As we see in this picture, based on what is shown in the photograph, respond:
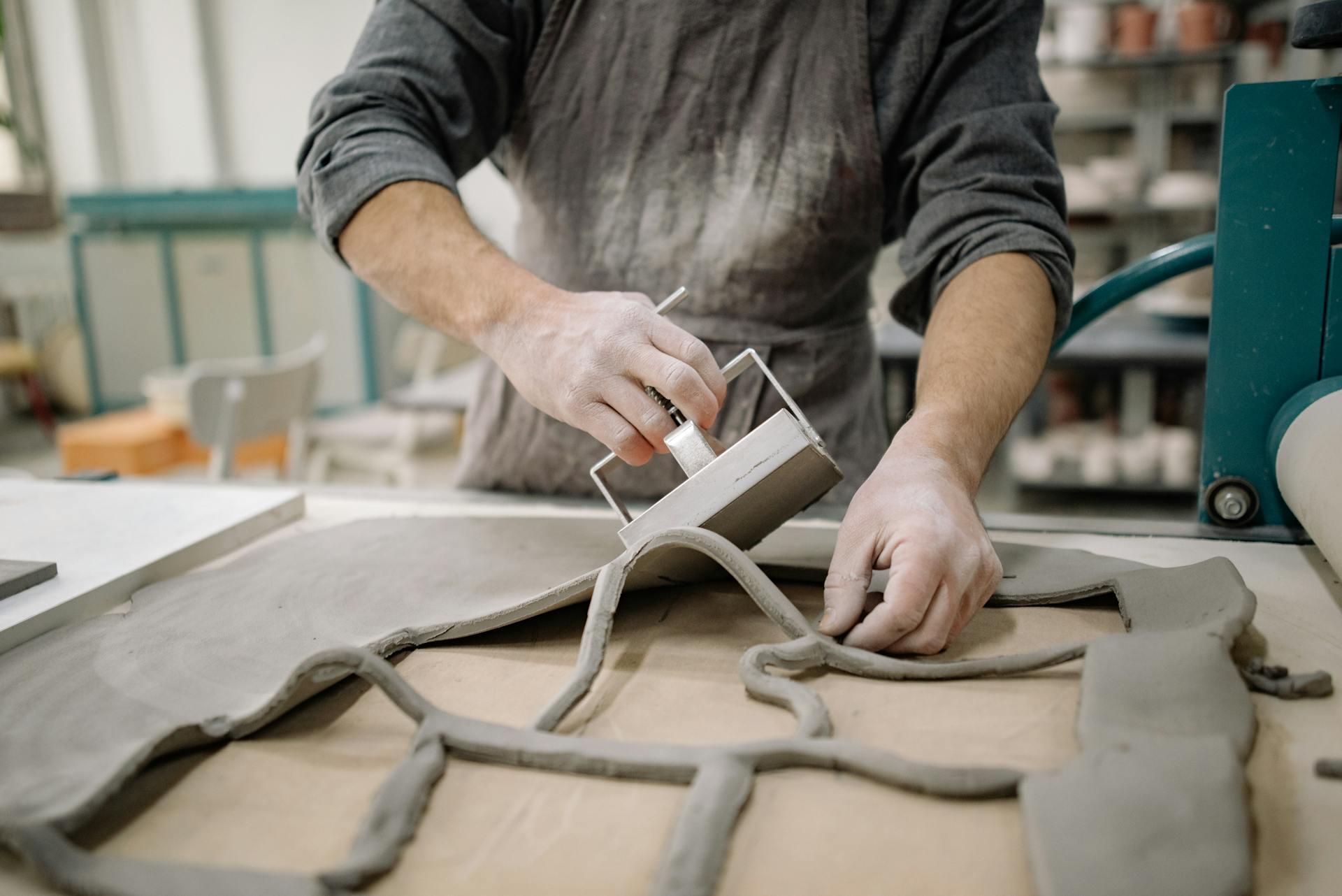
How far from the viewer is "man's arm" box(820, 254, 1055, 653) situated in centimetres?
66

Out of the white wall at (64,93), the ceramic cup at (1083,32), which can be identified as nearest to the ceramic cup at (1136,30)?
the ceramic cup at (1083,32)

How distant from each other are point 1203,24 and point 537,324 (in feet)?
12.2

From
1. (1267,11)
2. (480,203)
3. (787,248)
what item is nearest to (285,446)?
(480,203)

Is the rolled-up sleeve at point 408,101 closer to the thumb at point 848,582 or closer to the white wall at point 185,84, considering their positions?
the thumb at point 848,582

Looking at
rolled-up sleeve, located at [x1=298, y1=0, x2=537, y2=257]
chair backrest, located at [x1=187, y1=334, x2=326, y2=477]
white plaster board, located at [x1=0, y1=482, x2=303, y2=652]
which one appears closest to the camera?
white plaster board, located at [x1=0, y1=482, x2=303, y2=652]

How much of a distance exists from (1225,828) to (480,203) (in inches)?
184

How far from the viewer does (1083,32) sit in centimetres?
375

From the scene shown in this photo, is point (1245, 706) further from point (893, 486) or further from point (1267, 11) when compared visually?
point (1267, 11)

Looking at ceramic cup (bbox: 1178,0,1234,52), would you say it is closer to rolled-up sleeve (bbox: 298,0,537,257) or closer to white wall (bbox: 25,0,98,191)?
rolled-up sleeve (bbox: 298,0,537,257)

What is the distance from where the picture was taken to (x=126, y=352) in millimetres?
4664

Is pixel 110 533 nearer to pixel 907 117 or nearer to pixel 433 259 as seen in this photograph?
pixel 433 259

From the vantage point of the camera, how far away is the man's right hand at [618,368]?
772mm

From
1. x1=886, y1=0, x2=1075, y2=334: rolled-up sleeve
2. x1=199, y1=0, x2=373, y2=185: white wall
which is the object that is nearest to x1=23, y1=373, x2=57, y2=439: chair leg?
x1=199, y1=0, x2=373, y2=185: white wall

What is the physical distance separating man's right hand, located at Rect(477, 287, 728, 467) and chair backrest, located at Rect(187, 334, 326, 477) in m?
1.82
